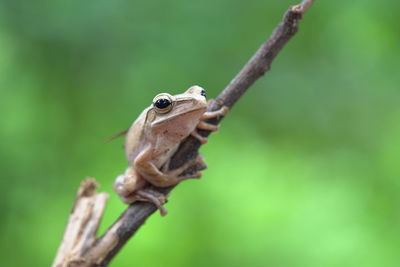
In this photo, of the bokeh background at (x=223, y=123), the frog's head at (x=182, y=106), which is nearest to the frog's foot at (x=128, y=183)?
the frog's head at (x=182, y=106)

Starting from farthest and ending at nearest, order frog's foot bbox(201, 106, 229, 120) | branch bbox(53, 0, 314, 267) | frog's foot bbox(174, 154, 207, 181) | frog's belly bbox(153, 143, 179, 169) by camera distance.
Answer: frog's belly bbox(153, 143, 179, 169) → frog's foot bbox(174, 154, 207, 181) → frog's foot bbox(201, 106, 229, 120) → branch bbox(53, 0, 314, 267)

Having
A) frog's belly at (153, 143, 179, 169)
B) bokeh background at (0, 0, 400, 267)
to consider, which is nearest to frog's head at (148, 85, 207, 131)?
frog's belly at (153, 143, 179, 169)

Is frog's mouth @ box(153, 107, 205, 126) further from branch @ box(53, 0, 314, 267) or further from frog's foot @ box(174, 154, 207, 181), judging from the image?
frog's foot @ box(174, 154, 207, 181)

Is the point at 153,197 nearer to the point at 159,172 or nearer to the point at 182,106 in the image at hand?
the point at 159,172

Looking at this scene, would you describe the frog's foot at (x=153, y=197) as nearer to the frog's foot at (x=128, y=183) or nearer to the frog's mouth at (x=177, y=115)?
the frog's foot at (x=128, y=183)

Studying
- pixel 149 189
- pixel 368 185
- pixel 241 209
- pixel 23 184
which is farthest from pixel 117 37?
pixel 368 185
